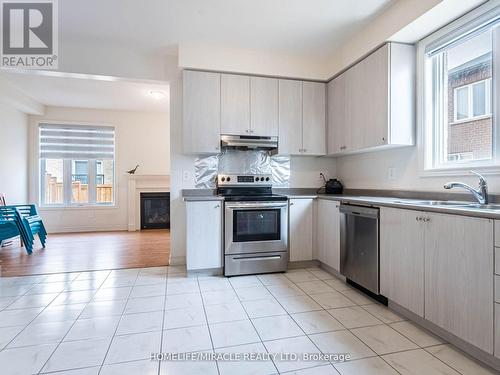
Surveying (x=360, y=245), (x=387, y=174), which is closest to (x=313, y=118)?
(x=387, y=174)

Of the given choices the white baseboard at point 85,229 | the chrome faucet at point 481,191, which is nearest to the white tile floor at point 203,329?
the chrome faucet at point 481,191

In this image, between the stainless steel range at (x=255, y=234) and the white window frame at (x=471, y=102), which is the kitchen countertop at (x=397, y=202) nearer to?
the stainless steel range at (x=255, y=234)

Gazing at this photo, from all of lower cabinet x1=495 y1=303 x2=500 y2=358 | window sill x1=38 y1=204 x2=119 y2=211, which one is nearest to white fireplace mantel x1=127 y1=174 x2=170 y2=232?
window sill x1=38 y1=204 x2=119 y2=211

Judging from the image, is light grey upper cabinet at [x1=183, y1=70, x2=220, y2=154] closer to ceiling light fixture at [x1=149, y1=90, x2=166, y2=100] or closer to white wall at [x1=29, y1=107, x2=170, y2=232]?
ceiling light fixture at [x1=149, y1=90, x2=166, y2=100]

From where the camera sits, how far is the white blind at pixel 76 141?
5.82m

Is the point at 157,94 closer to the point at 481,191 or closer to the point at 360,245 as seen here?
the point at 360,245

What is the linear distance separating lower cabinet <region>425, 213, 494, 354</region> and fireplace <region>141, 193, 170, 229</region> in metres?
5.47

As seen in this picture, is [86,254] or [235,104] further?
[86,254]

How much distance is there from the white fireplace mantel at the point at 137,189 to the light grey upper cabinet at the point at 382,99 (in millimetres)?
4532

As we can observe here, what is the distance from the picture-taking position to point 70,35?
2.98 metres

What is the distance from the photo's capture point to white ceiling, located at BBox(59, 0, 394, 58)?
245cm

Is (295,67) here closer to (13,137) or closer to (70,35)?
(70,35)

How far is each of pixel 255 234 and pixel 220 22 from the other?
2.22 metres

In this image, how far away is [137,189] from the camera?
20.4 ft
